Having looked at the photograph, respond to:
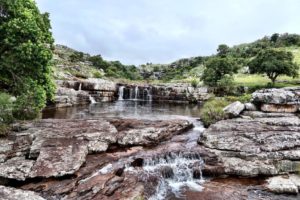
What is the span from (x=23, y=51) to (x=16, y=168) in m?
7.50

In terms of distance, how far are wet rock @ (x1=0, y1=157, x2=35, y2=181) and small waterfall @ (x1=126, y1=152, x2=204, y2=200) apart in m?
5.40

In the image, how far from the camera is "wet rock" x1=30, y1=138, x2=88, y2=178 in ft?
46.3

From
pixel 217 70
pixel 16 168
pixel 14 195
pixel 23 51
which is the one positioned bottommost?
pixel 14 195

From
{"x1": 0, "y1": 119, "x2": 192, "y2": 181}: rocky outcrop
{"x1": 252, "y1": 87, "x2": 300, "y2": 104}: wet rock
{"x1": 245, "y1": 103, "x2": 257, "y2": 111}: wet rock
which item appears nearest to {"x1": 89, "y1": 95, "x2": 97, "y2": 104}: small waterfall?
{"x1": 0, "y1": 119, "x2": 192, "y2": 181}: rocky outcrop

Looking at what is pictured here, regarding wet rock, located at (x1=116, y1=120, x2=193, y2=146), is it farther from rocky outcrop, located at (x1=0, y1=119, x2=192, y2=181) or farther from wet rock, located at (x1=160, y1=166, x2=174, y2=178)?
wet rock, located at (x1=160, y1=166, x2=174, y2=178)

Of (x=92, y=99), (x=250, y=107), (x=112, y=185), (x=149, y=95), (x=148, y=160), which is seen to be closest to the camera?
(x=112, y=185)

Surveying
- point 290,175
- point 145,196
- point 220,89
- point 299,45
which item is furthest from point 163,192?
point 299,45

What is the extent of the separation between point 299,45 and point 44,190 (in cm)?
9777

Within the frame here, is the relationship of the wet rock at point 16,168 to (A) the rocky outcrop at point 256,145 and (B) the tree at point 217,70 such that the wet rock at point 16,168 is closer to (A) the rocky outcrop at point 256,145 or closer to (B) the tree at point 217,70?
(A) the rocky outcrop at point 256,145

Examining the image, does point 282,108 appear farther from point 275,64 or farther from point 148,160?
point 275,64

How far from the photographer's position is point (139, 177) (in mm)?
14992

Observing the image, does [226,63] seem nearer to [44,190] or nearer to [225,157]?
[225,157]

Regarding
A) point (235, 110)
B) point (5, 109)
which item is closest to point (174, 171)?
point (235, 110)

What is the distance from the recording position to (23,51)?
17578 mm
